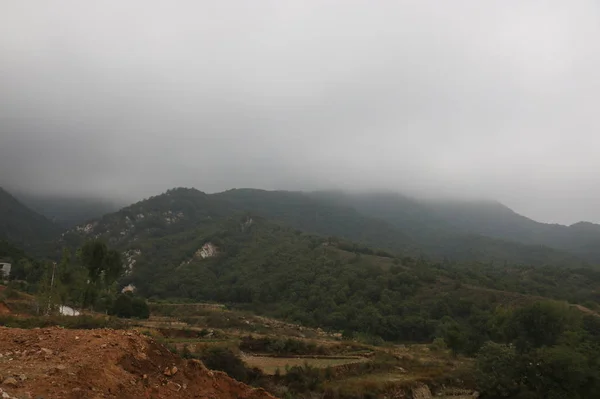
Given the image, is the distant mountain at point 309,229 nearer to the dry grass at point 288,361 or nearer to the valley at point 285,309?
the valley at point 285,309

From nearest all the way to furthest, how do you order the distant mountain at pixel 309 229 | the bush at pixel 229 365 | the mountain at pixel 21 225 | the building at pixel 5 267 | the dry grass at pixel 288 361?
1. the bush at pixel 229 365
2. the dry grass at pixel 288 361
3. the building at pixel 5 267
4. the distant mountain at pixel 309 229
5. the mountain at pixel 21 225

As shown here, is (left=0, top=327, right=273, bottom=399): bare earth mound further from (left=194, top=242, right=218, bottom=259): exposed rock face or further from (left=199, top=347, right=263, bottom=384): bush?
(left=194, top=242, right=218, bottom=259): exposed rock face

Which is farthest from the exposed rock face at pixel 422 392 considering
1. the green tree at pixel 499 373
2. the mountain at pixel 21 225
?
the mountain at pixel 21 225

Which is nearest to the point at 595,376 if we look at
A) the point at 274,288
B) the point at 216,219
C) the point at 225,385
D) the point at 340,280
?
the point at 225,385

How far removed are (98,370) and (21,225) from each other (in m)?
181

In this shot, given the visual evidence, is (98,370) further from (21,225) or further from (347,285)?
(21,225)

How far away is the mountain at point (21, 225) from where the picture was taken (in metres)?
144

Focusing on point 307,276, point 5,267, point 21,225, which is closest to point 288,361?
point 307,276

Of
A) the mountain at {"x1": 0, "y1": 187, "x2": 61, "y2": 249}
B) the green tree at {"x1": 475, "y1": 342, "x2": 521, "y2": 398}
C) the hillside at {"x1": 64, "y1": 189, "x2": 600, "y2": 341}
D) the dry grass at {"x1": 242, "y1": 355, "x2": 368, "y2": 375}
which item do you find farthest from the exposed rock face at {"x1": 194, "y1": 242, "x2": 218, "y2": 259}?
the green tree at {"x1": 475, "y1": 342, "x2": 521, "y2": 398}

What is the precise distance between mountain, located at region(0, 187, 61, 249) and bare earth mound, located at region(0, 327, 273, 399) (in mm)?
147612

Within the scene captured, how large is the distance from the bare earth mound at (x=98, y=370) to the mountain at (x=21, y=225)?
148 meters

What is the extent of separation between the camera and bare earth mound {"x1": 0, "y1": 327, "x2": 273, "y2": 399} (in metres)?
7.72

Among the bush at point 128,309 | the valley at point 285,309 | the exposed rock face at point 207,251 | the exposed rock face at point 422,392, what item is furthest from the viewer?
the exposed rock face at point 207,251

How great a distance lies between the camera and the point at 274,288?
92.4 m
